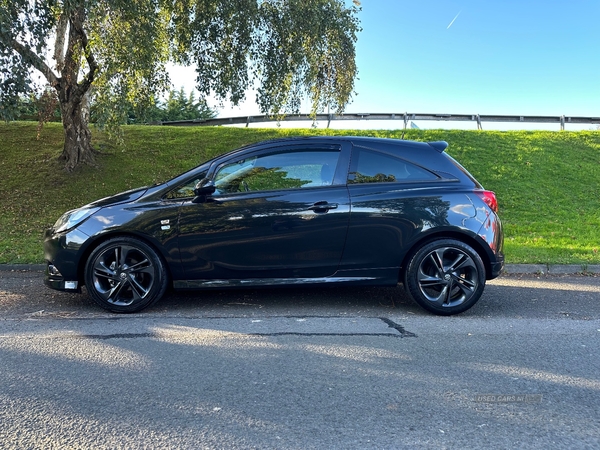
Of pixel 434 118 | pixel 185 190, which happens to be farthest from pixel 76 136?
pixel 434 118

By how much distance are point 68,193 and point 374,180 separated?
913 centimetres

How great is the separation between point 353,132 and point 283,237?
12.7 metres

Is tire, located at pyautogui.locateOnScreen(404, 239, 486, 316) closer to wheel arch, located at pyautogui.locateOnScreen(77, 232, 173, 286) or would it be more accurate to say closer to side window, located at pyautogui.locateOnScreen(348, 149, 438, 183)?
side window, located at pyautogui.locateOnScreen(348, 149, 438, 183)

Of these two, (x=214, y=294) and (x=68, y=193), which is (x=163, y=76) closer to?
(x=68, y=193)

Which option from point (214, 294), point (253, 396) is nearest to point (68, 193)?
point (214, 294)

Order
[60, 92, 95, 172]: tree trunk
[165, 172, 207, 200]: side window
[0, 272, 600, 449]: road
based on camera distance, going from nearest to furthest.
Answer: [0, 272, 600, 449]: road, [165, 172, 207, 200]: side window, [60, 92, 95, 172]: tree trunk

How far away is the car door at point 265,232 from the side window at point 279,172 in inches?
2.1

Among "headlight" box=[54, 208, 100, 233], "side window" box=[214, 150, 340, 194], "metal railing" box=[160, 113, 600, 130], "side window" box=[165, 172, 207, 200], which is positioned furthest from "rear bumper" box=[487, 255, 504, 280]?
"metal railing" box=[160, 113, 600, 130]

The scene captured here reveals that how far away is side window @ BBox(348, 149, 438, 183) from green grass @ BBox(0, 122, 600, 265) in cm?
347

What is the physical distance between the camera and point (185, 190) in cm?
501

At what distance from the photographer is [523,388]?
3.24m

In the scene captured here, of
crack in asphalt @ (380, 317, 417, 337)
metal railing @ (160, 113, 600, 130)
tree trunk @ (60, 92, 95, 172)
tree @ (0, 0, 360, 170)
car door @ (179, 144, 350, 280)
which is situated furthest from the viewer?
metal railing @ (160, 113, 600, 130)

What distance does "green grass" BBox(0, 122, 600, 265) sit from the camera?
356 inches

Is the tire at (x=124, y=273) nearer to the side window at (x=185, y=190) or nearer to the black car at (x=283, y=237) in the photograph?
the black car at (x=283, y=237)
